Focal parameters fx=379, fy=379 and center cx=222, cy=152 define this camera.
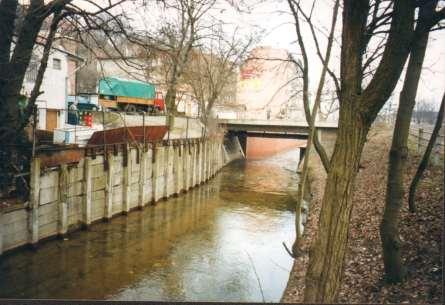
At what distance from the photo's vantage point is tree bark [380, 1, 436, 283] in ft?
19.0

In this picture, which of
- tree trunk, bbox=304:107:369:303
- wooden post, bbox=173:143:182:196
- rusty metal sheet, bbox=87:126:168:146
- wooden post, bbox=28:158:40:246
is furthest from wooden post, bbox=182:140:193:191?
tree trunk, bbox=304:107:369:303

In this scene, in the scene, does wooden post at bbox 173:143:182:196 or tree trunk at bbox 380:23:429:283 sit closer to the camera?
tree trunk at bbox 380:23:429:283

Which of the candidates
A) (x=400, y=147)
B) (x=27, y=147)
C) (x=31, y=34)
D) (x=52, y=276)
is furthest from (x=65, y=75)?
(x=400, y=147)

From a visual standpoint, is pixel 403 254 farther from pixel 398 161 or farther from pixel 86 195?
pixel 86 195

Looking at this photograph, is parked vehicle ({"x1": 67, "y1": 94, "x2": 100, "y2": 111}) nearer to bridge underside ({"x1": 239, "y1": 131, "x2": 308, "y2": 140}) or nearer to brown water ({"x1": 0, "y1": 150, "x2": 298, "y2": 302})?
brown water ({"x1": 0, "y1": 150, "x2": 298, "y2": 302})

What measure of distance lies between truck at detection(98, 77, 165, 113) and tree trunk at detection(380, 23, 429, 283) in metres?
20.4

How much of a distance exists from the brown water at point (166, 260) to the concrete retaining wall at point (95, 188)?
0.47m

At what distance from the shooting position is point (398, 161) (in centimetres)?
586

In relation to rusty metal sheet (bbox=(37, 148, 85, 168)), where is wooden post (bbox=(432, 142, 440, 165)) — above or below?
above

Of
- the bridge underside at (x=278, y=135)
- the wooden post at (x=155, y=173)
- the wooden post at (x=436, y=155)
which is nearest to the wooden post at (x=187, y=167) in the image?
the wooden post at (x=155, y=173)

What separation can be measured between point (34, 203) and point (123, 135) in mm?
6409

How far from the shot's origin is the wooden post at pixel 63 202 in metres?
11.6

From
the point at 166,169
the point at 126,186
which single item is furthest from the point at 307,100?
the point at 166,169

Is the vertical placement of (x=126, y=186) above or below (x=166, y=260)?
above
